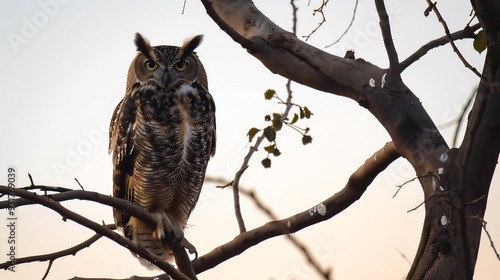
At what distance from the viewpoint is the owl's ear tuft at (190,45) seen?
324 cm

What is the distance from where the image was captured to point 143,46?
3.21 meters

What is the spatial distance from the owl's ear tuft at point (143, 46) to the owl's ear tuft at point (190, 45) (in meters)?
0.16

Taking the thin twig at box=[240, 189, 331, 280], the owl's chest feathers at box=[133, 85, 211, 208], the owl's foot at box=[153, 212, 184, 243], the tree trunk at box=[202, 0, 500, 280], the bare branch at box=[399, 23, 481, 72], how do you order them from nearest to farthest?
the thin twig at box=[240, 189, 331, 280] → the tree trunk at box=[202, 0, 500, 280] → the bare branch at box=[399, 23, 481, 72] → the owl's foot at box=[153, 212, 184, 243] → the owl's chest feathers at box=[133, 85, 211, 208]

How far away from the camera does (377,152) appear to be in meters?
2.18

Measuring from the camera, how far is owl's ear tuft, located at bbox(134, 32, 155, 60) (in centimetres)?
320

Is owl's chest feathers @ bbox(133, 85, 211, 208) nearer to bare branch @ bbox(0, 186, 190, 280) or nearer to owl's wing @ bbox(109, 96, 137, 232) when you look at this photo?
owl's wing @ bbox(109, 96, 137, 232)

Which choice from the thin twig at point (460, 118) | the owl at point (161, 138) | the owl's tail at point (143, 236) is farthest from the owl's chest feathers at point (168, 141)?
the thin twig at point (460, 118)

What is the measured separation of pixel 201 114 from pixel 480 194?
151 centimetres

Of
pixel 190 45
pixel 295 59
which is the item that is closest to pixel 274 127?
pixel 295 59

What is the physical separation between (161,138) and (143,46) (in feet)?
1.85

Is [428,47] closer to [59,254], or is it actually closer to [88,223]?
[88,223]

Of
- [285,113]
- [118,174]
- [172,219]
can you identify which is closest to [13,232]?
[118,174]

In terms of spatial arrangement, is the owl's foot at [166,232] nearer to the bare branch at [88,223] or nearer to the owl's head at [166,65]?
the owl's head at [166,65]

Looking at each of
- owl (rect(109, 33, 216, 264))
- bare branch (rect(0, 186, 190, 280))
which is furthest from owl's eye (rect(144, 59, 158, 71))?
bare branch (rect(0, 186, 190, 280))
